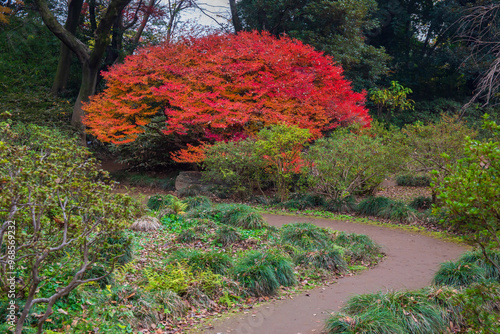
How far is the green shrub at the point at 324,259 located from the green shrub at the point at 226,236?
48.5 inches

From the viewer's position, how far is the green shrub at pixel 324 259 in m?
5.86

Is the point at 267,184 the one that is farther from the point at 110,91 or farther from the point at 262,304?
the point at 262,304

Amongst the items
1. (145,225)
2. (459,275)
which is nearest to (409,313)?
(459,275)

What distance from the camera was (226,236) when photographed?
6.72 m

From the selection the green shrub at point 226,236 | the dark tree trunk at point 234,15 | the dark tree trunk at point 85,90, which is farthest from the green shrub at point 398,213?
the dark tree trunk at point 234,15

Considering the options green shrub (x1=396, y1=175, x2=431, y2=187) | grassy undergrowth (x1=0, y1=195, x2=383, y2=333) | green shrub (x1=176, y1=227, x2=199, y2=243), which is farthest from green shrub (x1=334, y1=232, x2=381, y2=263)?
green shrub (x1=396, y1=175, x2=431, y2=187)

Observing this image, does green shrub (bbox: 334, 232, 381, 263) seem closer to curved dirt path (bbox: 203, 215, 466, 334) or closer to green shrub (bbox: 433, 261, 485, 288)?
curved dirt path (bbox: 203, 215, 466, 334)

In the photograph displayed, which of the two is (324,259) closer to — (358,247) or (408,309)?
(358,247)

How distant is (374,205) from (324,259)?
4162 millimetres

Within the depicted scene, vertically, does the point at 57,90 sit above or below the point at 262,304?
above

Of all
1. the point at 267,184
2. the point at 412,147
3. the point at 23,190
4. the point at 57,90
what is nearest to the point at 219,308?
the point at 23,190

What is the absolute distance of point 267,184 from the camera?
39.8 feet

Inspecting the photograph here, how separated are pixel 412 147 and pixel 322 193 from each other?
252 cm

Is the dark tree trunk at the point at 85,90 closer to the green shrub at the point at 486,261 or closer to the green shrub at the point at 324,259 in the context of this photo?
the green shrub at the point at 324,259
